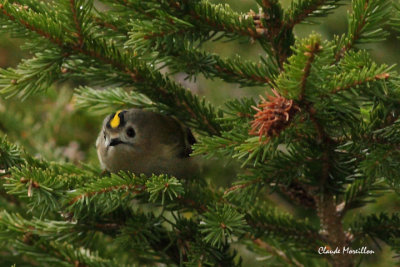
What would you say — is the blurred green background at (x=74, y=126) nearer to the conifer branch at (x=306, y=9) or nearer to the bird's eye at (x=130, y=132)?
the bird's eye at (x=130, y=132)

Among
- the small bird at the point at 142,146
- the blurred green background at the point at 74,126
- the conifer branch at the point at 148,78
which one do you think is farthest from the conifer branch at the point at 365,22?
the blurred green background at the point at 74,126

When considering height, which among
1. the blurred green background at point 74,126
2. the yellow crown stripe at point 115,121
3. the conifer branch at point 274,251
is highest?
the yellow crown stripe at point 115,121

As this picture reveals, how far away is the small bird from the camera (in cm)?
239

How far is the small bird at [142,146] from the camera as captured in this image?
94.2 inches

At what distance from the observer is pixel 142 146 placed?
245cm

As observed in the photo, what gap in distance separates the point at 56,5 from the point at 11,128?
153 centimetres

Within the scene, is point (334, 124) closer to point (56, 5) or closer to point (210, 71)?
point (210, 71)

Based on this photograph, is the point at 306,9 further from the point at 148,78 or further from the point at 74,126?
the point at 74,126

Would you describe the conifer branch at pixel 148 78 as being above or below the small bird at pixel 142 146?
above

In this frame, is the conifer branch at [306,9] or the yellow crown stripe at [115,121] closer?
the conifer branch at [306,9]

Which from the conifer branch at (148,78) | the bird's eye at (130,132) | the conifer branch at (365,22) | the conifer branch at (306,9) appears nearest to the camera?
the conifer branch at (365,22)

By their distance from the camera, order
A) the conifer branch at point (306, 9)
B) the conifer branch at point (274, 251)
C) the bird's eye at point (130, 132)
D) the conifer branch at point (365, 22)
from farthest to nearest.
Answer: the bird's eye at point (130, 132) → the conifer branch at point (274, 251) → the conifer branch at point (306, 9) → the conifer branch at point (365, 22)

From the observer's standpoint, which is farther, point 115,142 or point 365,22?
point 115,142

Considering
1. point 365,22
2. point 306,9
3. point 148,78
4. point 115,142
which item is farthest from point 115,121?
point 365,22
